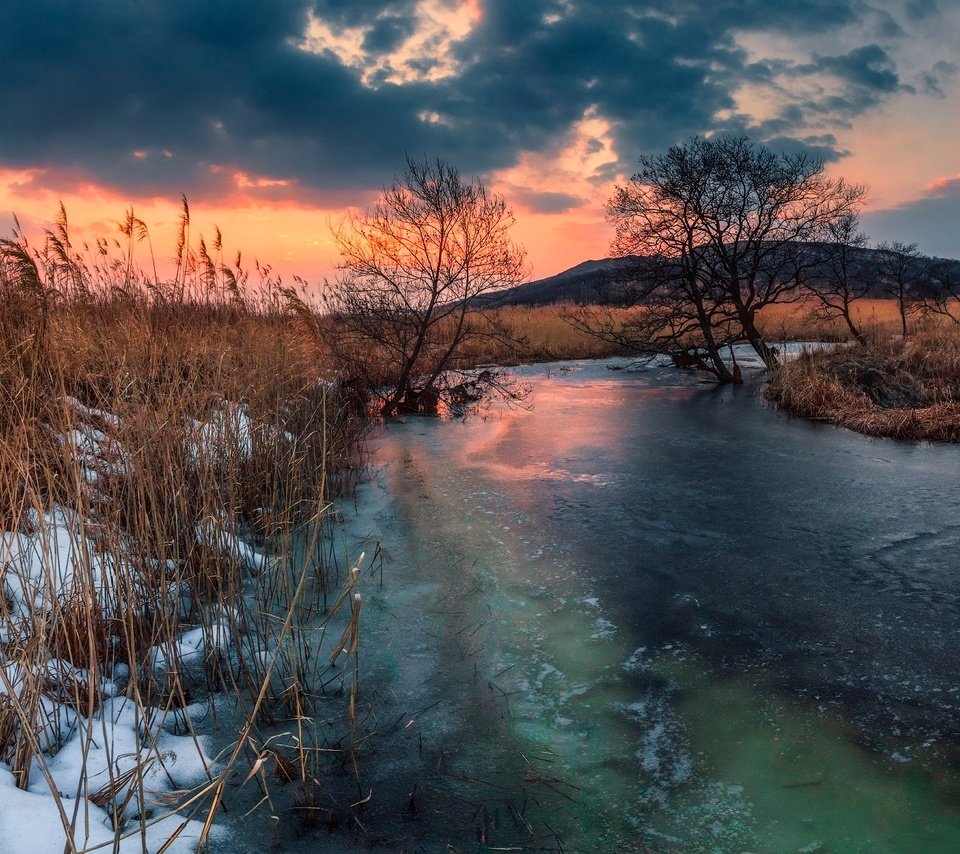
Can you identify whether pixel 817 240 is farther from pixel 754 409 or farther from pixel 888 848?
pixel 888 848

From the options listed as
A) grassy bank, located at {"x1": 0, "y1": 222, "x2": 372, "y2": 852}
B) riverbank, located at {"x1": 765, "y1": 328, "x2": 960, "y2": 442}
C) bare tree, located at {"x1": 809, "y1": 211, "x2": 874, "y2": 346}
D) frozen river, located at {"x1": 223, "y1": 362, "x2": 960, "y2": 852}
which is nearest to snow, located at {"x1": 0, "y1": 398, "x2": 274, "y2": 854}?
grassy bank, located at {"x1": 0, "y1": 222, "x2": 372, "y2": 852}

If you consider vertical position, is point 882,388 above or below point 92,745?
above

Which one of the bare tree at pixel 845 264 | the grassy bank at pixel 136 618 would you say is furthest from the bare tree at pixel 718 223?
the grassy bank at pixel 136 618

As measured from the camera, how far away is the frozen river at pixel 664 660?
244 cm

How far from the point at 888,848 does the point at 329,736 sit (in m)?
2.02

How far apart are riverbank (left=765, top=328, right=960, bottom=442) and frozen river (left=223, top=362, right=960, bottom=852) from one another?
210 centimetres

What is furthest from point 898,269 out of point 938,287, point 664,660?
point 664,660

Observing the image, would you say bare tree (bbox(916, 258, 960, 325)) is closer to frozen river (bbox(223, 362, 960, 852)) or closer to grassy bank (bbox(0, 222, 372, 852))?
frozen river (bbox(223, 362, 960, 852))

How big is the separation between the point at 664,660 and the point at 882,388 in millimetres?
8980

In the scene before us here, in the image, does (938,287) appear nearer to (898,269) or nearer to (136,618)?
(898,269)

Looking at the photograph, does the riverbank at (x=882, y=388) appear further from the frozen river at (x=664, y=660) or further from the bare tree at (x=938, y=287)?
the bare tree at (x=938, y=287)

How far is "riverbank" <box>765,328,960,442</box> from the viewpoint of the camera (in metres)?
8.84

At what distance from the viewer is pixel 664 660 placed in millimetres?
3480

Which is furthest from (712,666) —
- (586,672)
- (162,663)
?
(162,663)
